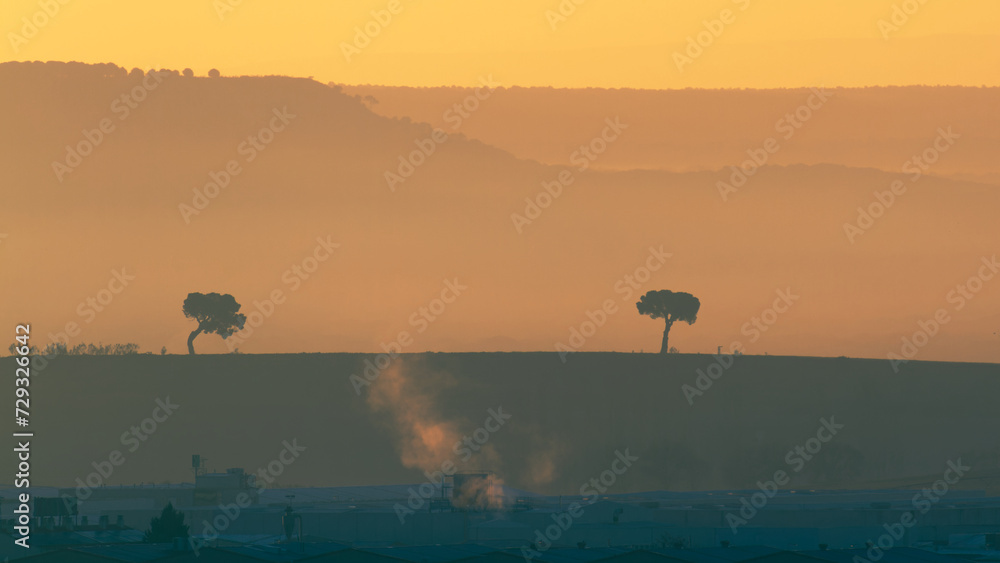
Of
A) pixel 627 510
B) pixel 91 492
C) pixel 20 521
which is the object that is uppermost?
pixel 91 492

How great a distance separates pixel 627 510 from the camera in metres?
127

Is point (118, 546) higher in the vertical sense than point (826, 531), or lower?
lower

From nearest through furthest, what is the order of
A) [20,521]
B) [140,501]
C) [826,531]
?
1. [20,521]
2. [826,531]
3. [140,501]

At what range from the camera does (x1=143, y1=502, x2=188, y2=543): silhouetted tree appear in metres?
90.0

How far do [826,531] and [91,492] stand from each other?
6196 centimetres

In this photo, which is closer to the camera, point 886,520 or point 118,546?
point 118,546

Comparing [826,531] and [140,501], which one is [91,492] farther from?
[826,531]

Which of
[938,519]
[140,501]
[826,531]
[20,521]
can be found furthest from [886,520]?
[20,521]

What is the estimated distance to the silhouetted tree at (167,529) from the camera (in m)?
90.0

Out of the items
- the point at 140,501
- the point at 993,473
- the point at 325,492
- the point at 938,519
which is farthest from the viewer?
the point at 993,473

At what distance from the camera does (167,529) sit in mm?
95000

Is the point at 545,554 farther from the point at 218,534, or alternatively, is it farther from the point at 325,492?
the point at 325,492

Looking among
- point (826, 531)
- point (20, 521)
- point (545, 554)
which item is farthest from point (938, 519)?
point (20, 521)

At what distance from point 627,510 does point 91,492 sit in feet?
152
